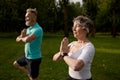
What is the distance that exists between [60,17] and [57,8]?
11.8 feet

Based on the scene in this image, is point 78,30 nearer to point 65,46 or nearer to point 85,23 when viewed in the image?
point 85,23

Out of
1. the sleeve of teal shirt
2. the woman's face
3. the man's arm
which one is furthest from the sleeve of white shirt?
the sleeve of teal shirt

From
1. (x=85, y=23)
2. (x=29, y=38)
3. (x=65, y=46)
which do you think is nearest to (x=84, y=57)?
(x=65, y=46)

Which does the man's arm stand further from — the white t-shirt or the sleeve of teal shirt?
the white t-shirt

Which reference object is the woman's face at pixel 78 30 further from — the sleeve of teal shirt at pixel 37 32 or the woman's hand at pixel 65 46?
the sleeve of teal shirt at pixel 37 32

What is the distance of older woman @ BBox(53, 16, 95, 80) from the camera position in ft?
16.4

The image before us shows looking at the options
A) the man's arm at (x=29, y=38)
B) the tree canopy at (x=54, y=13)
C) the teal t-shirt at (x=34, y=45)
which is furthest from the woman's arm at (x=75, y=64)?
the tree canopy at (x=54, y=13)

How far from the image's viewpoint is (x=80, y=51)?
521 centimetres

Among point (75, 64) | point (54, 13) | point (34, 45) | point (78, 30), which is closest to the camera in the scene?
point (75, 64)

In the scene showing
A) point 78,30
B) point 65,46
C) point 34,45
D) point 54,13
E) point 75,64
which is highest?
point 78,30

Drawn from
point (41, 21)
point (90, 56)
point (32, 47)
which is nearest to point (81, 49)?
point (90, 56)

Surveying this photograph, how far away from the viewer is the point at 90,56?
5168 millimetres

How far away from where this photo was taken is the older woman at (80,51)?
500 centimetres

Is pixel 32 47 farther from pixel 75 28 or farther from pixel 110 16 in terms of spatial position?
pixel 110 16
